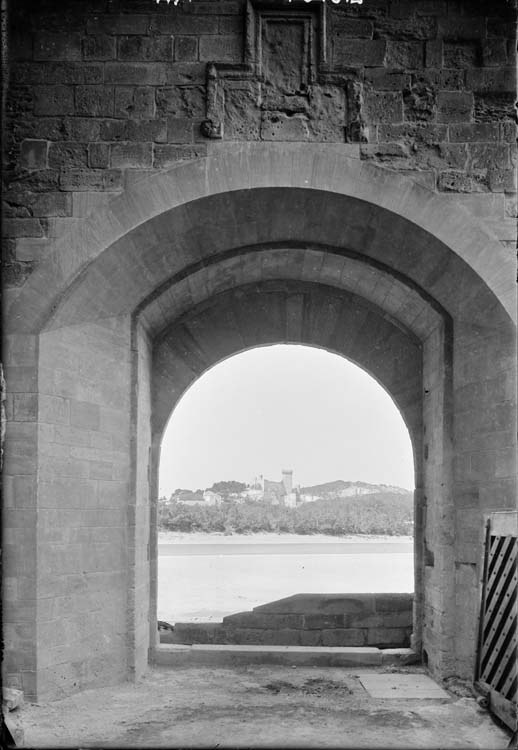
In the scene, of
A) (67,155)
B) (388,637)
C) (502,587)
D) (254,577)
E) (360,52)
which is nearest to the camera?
(502,587)

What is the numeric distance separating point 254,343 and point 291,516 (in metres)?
44.0

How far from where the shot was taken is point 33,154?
6875 millimetres

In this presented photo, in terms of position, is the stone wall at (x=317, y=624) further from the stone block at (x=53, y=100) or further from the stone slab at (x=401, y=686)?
the stone block at (x=53, y=100)

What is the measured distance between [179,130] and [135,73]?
25.0 inches

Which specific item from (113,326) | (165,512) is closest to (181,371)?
(113,326)

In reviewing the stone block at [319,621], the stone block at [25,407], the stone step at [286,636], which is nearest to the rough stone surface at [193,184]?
the stone block at [25,407]

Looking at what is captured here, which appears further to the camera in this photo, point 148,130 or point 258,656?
point 258,656

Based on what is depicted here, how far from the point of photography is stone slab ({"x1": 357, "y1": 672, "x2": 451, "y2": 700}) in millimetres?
7402

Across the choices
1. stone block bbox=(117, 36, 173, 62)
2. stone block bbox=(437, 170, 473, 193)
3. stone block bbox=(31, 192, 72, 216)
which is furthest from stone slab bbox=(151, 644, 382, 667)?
stone block bbox=(117, 36, 173, 62)

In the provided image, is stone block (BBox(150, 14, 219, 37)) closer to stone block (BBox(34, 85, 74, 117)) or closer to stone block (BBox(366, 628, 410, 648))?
stone block (BBox(34, 85, 74, 117))

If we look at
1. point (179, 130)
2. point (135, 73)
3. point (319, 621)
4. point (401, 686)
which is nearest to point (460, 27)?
point (179, 130)

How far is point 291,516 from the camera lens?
172ft

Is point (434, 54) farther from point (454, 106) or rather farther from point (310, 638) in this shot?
point (310, 638)

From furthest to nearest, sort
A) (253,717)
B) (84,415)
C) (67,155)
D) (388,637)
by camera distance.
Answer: (388,637), (84,415), (67,155), (253,717)
